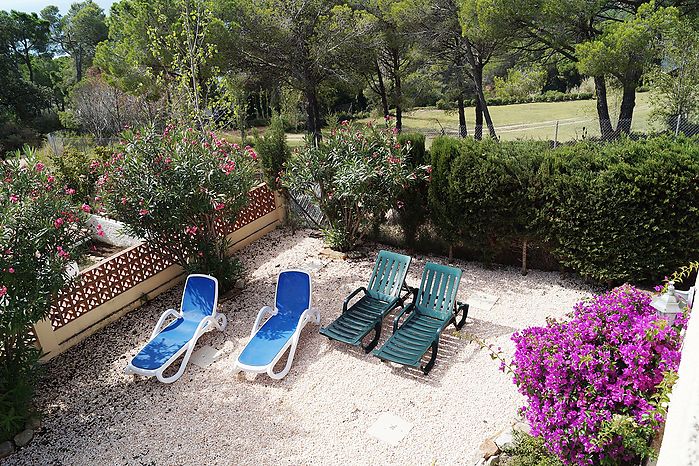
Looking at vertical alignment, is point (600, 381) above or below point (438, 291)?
above

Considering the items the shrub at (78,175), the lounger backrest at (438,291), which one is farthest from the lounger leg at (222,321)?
the shrub at (78,175)

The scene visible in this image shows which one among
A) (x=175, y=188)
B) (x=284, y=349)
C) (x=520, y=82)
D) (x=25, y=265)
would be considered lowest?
(x=284, y=349)

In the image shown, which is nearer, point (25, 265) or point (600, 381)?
point (600, 381)

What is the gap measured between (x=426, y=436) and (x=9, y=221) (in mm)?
4639

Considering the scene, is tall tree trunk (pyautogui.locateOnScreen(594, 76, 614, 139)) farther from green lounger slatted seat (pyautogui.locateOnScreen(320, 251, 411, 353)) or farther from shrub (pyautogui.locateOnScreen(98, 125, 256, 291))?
shrub (pyautogui.locateOnScreen(98, 125, 256, 291))

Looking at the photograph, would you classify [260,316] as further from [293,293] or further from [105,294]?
[105,294]

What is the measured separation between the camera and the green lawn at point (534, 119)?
23.0 metres

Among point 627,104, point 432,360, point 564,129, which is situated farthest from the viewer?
point 564,129

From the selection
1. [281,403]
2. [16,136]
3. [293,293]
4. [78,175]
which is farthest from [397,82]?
[16,136]

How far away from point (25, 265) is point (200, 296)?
96.9 inches

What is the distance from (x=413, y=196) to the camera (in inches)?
351

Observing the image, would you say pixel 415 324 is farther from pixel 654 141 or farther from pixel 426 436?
pixel 654 141

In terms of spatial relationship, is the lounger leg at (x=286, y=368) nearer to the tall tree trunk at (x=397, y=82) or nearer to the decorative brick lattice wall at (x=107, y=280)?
the decorative brick lattice wall at (x=107, y=280)

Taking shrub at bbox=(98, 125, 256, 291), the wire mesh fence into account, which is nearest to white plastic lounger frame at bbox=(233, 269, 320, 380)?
shrub at bbox=(98, 125, 256, 291)
